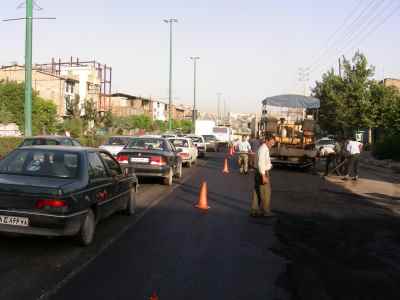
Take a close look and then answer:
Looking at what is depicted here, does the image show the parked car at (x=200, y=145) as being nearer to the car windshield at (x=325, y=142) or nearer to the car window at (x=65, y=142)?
the car windshield at (x=325, y=142)

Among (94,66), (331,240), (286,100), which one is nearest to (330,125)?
(286,100)

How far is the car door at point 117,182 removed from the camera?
8.52 m

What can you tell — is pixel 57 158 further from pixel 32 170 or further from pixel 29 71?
pixel 29 71

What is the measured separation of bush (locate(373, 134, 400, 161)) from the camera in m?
32.8

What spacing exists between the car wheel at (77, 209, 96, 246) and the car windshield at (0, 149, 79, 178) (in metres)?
0.62

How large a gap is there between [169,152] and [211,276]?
34.7 ft

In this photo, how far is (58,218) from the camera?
21.0 ft

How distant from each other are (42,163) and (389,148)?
1200 inches

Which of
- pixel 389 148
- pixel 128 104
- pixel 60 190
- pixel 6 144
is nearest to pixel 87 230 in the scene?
pixel 60 190

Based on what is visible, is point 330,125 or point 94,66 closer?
point 330,125

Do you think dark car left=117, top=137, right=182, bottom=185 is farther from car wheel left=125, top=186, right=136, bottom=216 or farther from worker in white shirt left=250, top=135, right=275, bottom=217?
worker in white shirt left=250, top=135, right=275, bottom=217

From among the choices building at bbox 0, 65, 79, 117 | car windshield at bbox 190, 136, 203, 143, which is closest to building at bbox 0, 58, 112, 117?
building at bbox 0, 65, 79, 117

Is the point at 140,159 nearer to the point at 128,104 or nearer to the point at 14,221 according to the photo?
the point at 14,221

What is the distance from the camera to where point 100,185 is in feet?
25.2
